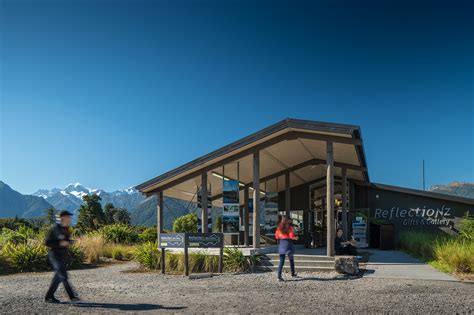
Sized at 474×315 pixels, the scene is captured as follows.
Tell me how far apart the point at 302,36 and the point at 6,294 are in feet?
44.8

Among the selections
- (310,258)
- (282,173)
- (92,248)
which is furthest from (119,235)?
(310,258)

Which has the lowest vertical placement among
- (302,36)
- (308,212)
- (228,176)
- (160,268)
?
(160,268)

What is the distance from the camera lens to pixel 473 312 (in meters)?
7.14

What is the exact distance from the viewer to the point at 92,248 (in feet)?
55.0

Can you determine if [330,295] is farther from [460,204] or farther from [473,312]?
[460,204]

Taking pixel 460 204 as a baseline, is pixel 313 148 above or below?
above

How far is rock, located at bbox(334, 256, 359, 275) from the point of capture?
37.4 ft

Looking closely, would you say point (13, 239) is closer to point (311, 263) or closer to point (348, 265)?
point (311, 263)

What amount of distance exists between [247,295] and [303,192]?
1431 cm

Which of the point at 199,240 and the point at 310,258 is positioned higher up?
the point at 199,240

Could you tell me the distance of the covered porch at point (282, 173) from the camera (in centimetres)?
1344

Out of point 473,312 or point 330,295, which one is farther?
point 330,295

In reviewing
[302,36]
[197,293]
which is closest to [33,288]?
[197,293]

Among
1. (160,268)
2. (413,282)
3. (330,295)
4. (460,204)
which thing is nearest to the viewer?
(330,295)
